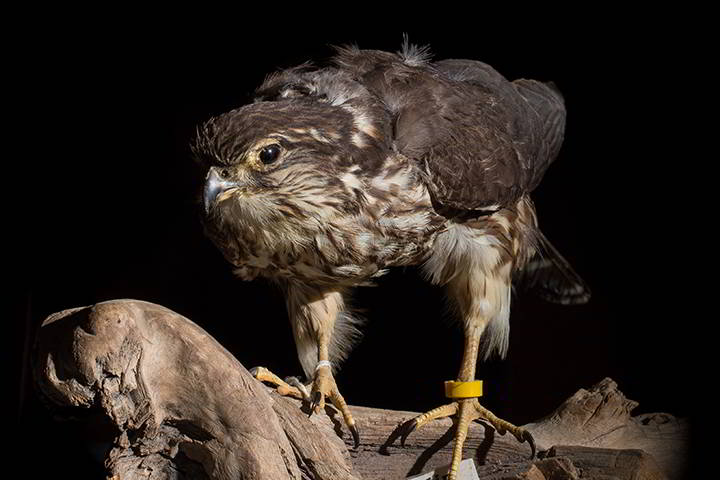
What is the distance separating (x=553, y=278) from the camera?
318 cm

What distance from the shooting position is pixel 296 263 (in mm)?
2271

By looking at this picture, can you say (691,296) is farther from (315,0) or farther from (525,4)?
(315,0)

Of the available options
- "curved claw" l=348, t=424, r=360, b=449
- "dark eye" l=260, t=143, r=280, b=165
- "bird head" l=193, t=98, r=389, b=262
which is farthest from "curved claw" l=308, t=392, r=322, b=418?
"dark eye" l=260, t=143, r=280, b=165

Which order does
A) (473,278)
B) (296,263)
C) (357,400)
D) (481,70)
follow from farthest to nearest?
(357,400) < (481,70) < (473,278) < (296,263)

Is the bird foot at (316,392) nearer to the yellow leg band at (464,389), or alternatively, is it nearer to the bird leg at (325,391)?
the bird leg at (325,391)

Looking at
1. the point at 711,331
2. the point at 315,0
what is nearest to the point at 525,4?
the point at 315,0

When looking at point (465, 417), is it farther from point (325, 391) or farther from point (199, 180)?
point (199, 180)

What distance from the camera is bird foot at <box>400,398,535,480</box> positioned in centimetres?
238

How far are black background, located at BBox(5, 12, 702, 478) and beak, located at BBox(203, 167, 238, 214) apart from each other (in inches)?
50.4

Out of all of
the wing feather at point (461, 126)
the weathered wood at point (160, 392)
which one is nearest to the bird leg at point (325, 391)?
the weathered wood at point (160, 392)

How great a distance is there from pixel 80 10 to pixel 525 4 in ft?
5.76

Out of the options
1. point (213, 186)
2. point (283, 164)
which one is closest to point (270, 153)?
point (283, 164)

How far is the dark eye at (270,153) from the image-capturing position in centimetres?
200

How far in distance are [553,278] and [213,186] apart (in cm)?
168
